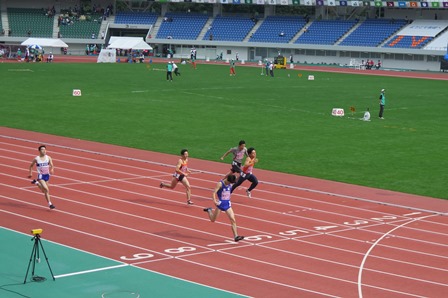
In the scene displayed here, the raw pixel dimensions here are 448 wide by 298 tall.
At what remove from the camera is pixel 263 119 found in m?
41.2

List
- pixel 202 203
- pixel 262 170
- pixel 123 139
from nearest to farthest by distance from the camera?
pixel 202 203 → pixel 262 170 → pixel 123 139

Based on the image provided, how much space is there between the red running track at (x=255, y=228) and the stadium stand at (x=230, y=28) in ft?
256

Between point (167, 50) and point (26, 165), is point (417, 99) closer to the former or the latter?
point (26, 165)

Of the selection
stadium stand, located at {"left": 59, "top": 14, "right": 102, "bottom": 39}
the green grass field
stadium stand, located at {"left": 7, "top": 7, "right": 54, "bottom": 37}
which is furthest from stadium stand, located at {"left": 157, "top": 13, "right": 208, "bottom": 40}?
the green grass field

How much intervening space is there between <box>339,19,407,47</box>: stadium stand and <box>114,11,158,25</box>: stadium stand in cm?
2872

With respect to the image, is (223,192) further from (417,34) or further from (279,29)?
(279,29)

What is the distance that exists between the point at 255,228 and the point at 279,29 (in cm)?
8620

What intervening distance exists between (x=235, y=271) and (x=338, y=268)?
2.11 m

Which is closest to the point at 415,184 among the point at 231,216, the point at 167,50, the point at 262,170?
the point at 262,170

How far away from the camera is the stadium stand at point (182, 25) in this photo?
107 metres

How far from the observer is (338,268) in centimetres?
1630

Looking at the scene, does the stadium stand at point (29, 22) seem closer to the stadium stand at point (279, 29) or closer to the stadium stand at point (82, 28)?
the stadium stand at point (82, 28)

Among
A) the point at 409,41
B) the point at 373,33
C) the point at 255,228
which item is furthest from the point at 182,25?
the point at 255,228

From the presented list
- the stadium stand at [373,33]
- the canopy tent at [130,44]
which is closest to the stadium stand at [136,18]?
the canopy tent at [130,44]
